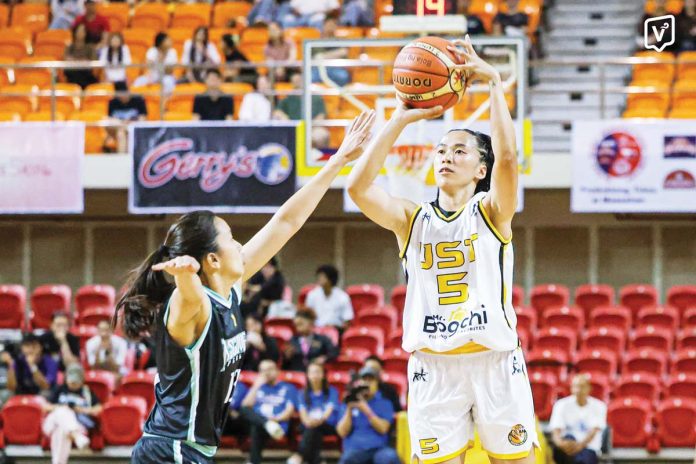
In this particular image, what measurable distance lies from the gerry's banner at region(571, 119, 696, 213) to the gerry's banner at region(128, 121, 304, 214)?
311 centimetres

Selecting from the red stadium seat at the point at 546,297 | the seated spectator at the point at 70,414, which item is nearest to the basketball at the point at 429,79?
the seated spectator at the point at 70,414

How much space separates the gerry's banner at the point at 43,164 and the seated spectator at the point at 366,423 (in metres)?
4.51

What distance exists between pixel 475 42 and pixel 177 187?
372 centimetres

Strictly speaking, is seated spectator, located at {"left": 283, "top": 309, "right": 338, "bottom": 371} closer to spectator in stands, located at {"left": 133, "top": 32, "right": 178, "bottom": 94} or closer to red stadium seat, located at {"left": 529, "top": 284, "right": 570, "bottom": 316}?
red stadium seat, located at {"left": 529, "top": 284, "right": 570, "bottom": 316}

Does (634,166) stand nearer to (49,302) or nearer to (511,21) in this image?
(511,21)

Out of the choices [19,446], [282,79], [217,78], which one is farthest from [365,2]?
[19,446]

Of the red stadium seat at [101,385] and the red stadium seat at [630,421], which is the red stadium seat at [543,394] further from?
the red stadium seat at [101,385]

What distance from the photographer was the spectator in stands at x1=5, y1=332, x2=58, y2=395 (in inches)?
468

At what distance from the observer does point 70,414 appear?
1119cm

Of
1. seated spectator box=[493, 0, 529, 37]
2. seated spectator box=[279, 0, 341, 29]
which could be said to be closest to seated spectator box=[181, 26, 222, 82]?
seated spectator box=[279, 0, 341, 29]

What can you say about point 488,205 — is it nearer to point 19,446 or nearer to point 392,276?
point 19,446

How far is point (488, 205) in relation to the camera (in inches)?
212

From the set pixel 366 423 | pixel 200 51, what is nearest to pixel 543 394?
pixel 366 423

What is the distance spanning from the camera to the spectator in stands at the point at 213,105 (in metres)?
13.9
